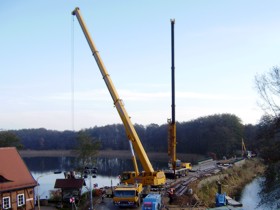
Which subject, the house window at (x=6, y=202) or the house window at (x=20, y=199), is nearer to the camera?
the house window at (x=6, y=202)

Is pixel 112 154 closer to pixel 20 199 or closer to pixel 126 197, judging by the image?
pixel 20 199

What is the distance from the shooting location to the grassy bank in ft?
132

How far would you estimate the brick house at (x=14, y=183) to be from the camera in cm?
2852

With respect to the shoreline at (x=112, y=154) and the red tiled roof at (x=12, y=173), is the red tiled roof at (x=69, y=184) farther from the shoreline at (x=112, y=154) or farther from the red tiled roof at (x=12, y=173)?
the shoreline at (x=112, y=154)

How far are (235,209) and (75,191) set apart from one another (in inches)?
566

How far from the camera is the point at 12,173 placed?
3027cm

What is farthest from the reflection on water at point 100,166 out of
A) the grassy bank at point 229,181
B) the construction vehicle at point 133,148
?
the construction vehicle at point 133,148

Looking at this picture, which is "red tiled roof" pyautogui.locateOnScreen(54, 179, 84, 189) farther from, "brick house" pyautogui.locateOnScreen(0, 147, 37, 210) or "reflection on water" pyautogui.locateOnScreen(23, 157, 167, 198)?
"reflection on water" pyautogui.locateOnScreen(23, 157, 167, 198)

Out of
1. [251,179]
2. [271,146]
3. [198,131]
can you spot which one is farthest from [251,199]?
[198,131]

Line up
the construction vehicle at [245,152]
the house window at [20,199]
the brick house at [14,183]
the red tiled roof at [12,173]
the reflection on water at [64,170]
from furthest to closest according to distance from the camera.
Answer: the construction vehicle at [245,152] < the reflection on water at [64,170] < the house window at [20,199] < the red tiled roof at [12,173] < the brick house at [14,183]

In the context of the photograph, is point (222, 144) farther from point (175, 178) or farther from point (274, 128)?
point (274, 128)

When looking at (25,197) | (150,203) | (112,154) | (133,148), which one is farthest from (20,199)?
(112,154)

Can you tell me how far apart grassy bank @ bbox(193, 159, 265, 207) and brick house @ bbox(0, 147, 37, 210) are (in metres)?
15.7

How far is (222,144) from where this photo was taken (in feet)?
306
